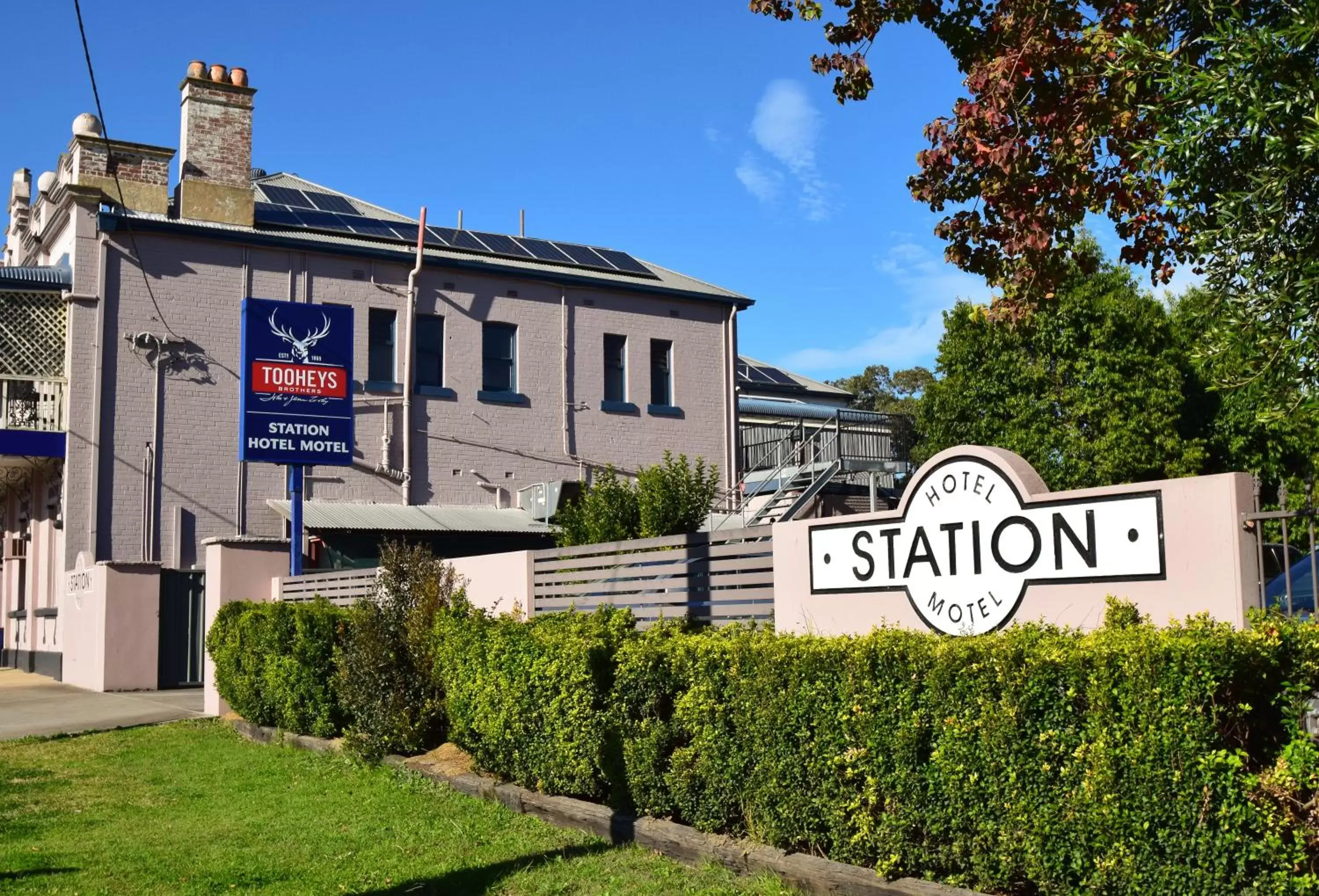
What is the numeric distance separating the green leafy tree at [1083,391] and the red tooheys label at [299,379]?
739 inches

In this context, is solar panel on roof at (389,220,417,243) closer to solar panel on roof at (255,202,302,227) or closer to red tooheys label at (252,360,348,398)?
solar panel on roof at (255,202,302,227)

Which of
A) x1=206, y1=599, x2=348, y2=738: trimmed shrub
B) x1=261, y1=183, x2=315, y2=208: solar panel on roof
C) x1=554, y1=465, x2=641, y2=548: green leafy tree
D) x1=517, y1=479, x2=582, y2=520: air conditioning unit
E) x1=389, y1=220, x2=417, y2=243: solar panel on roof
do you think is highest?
x1=261, y1=183, x2=315, y2=208: solar panel on roof

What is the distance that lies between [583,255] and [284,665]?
54.8 feet

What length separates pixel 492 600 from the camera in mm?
11789

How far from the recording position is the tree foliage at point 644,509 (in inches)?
629

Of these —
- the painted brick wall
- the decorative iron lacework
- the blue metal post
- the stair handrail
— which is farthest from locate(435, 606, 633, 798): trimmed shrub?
the decorative iron lacework

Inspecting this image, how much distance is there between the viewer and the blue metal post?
16391 mm

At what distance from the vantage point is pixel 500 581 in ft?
38.5

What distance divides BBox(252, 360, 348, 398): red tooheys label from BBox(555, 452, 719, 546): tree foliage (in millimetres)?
3663

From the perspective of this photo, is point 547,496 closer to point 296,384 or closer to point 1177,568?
point 296,384

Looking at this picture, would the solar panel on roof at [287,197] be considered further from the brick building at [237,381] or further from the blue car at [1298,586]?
Result: the blue car at [1298,586]

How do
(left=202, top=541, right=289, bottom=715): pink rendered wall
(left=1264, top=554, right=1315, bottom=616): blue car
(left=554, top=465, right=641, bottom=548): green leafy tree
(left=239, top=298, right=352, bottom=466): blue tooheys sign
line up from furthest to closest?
(left=239, top=298, right=352, bottom=466): blue tooheys sign → (left=202, top=541, right=289, bottom=715): pink rendered wall → (left=554, top=465, right=641, bottom=548): green leafy tree → (left=1264, top=554, right=1315, bottom=616): blue car

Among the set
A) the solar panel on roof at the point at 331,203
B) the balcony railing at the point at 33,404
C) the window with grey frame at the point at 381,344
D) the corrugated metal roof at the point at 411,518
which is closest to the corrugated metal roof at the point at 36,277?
the balcony railing at the point at 33,404

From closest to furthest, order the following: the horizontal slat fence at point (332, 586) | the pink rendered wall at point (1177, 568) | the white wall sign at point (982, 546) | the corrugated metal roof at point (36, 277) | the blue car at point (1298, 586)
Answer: the pink rendered wall at point (1177, 568), the white wall sign at point (982, 546), the blue car at point (1298, 586), the horizontal slat fence at point (332, 586), the corrugated metal roof at point (36, 277)
